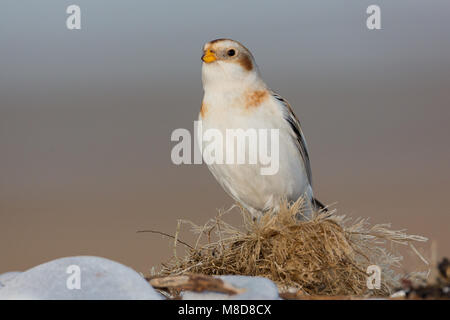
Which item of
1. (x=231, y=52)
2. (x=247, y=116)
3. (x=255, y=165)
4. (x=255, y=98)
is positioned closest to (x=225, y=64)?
(x=231, y=52)

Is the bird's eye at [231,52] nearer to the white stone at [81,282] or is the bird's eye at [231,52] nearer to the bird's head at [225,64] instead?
the bird's head at [225,64]

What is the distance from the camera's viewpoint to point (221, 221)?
483 cm

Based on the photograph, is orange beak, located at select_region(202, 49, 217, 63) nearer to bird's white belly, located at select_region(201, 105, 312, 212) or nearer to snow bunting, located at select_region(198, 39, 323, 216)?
snow bunting, located at select_region(198, 39, 323, 216)

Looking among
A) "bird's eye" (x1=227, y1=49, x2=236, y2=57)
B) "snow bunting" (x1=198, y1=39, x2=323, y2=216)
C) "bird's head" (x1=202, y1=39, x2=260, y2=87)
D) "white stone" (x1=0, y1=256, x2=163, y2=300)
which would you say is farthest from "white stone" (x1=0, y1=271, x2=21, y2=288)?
"bird's eye" (x1=227, y1=49, x2=236, y2=57)

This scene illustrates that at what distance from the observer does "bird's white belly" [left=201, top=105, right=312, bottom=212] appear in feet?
17.5

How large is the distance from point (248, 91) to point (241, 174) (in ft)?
2.41

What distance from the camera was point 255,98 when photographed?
5.43 m

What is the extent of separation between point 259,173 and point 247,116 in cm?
55

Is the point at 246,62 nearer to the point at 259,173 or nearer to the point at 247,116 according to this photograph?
the point at 247,116

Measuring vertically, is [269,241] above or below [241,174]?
Answer: below
